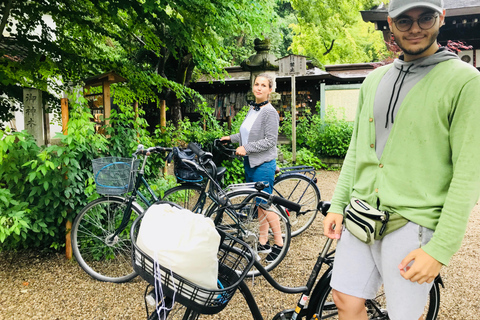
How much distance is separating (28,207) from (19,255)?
0.84 meters

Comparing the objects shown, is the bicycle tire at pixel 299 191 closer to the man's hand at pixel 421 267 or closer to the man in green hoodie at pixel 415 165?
the man in green hoodie at pixel 415 165

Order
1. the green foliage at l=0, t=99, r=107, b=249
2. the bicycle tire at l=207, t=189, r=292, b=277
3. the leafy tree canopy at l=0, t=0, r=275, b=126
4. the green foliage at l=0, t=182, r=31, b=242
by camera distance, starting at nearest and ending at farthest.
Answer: the green foliage at l=0, t=182, r=31, b=242 < the bicycle tire at l=207, t=189, r=292, b=277 < the green foliage at l=0, t=99, r=107, b=249 < the leafy tree canopy at l=0, t=0, r=275, b=126

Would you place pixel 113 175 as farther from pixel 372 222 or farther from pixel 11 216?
pixel 372 222

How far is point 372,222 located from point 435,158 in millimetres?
380

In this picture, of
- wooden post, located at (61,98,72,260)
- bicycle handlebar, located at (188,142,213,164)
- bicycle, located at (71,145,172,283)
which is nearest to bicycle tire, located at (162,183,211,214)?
bicycle, located at (71,145,172,283)

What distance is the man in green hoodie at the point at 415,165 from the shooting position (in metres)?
1.39

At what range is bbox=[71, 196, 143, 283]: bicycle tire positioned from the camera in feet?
12.1

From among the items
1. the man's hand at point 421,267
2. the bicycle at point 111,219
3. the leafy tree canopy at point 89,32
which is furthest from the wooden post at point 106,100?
the man's hand at point 421,267

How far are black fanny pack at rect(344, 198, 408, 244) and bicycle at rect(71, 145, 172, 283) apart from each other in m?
2.45

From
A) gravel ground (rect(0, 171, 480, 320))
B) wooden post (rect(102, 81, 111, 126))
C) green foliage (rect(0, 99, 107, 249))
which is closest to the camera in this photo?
gravel ground (rect(0, 171, 480, 320))

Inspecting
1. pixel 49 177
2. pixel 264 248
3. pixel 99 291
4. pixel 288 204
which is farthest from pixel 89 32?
pixel 288 204

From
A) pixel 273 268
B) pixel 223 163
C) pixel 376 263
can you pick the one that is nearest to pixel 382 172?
pixel 376 263

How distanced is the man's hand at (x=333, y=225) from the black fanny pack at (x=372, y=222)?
0.65 feet

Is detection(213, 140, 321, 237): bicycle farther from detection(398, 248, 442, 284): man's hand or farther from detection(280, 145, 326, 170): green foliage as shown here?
detection(280, 145, 326, 170): green foliage
